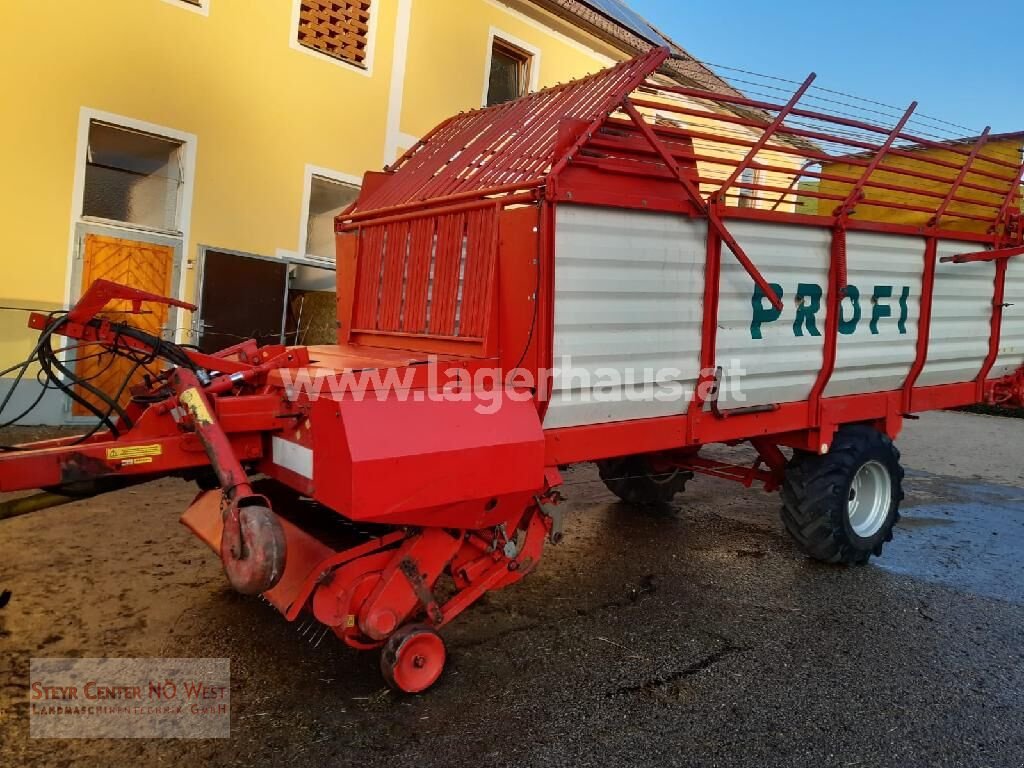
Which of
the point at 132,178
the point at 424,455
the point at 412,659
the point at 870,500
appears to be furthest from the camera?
the point at 132,178

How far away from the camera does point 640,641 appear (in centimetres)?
357

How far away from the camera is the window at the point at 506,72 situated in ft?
36.0

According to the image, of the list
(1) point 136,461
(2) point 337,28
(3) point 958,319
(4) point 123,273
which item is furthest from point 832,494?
(2) point 337,28

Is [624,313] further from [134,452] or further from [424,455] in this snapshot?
[134,452]

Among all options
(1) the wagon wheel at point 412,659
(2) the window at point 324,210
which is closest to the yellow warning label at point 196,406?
(1) the wagon wheel at point 412,659

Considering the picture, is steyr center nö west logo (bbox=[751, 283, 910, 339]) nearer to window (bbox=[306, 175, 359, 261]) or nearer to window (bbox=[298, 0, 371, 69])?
window (bbox=[306, 175, 359, 261])

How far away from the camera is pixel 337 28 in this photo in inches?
353

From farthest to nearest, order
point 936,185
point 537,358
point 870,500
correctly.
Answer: point 936,185, point 870,500, point 537,358

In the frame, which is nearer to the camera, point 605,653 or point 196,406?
point 196,406

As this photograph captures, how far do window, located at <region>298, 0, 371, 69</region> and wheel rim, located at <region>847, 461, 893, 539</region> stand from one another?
297 inches

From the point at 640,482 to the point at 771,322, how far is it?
2292 mm

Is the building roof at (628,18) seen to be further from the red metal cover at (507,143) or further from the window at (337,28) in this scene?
the red metal cover at (507,143)

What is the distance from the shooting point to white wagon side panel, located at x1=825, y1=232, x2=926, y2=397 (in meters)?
4.30

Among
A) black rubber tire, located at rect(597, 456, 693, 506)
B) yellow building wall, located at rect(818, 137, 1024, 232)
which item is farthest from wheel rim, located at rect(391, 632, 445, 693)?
yellow building wall, located at rect(818, 137, 1024, 232)
